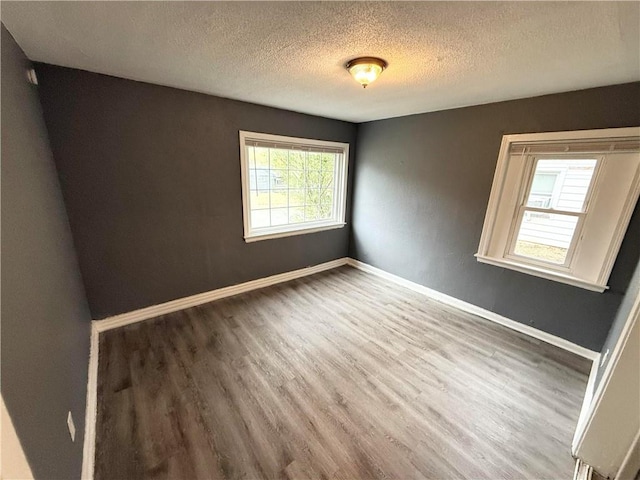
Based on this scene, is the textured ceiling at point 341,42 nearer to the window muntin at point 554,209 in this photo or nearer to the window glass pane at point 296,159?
the window muntin at point 554,209

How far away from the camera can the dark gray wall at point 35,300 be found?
83cm

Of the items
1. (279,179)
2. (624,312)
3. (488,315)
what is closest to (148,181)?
(279,179)

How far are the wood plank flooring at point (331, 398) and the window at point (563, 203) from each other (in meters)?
0.78

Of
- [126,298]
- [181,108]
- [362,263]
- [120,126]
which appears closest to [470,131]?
[362,263]

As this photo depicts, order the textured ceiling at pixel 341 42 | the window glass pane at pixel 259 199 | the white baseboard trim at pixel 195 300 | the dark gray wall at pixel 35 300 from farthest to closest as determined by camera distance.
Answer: the window glass pane at pixel 259 199
the white baseboard trim at pixel 195 300
the textured ceiling at pixel 341 42
the dark gray wall at pixel 35 300

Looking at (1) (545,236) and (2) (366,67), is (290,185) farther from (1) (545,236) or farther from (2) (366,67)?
(1) (545,236)

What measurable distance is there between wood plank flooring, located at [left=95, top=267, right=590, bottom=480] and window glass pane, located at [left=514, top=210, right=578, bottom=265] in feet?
2.77

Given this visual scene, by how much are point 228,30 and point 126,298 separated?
2471 mm

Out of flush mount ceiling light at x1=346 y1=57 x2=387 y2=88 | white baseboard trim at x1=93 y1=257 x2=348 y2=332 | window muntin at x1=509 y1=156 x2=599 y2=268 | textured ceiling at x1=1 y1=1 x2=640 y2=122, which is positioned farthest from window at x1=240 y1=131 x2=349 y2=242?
window muntin at x1=509 y1=156 x2=599 y2=268

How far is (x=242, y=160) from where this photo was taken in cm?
286

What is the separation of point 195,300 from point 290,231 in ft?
4.70

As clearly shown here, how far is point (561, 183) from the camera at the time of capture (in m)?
2.25

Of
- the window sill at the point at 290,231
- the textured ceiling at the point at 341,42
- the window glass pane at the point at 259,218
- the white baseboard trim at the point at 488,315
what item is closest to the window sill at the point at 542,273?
the white baseboard trim at the point at 488,315

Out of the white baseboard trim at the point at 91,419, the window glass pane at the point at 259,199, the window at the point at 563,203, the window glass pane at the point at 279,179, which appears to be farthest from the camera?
the window glass pane at the point at 279,179
